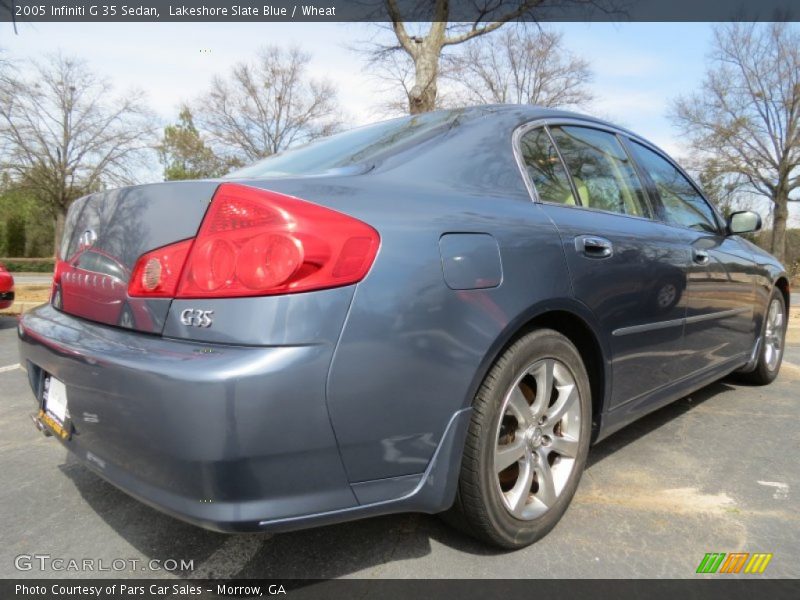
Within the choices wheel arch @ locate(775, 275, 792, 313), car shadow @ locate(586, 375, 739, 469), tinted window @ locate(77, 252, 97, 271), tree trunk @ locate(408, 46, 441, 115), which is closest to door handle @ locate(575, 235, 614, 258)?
car shadow @ locate(586, 375, 739, 469)

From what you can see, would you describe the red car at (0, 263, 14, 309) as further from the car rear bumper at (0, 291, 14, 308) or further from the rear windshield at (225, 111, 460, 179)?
the rear windshield at (225, 111, 460, 179)

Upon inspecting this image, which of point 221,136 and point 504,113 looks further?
point 221,136

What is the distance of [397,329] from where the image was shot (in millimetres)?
1446

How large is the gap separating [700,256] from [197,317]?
2.54 metres

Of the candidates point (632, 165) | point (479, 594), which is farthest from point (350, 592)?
point (632, 165)

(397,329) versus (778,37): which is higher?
(778,37)

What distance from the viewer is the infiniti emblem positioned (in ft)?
5.79

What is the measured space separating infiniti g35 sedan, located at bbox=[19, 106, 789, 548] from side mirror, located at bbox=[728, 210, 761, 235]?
1.61 meters

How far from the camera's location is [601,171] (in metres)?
2.59

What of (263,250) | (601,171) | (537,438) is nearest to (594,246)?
(601,171)

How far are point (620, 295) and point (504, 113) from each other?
87cm

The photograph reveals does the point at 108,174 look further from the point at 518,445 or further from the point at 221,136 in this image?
the point at 518,445

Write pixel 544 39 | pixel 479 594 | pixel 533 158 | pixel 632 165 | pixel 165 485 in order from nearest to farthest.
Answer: pixel 165 485, pixel 479 594, pixel 533 158, pixel 632 165, pixel 544 39

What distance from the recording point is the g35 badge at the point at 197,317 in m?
1.38
